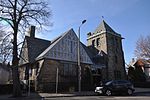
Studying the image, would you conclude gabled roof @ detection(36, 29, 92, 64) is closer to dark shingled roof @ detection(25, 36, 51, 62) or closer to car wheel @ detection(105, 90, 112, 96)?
dark shingled roof @ detection(25, 36, 51, 62)

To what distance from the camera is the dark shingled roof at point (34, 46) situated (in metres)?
34.8

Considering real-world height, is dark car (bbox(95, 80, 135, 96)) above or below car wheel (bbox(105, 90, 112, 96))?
above

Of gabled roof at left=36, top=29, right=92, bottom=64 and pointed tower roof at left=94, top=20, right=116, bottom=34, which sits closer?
gabled roof at left=36, top=29, right=92, bottom=64

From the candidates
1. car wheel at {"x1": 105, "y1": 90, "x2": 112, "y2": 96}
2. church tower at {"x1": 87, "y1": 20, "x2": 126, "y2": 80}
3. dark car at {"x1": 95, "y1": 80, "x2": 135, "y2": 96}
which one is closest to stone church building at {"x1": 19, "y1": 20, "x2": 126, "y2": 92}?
church tower at {"x1": 87, "y1": 20, "x2": 126, "y2": 80}

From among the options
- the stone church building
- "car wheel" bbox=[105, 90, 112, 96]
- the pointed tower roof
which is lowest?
"car wheel" bbox=[105, 90, 112, 96]

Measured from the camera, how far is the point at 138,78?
4919 cm

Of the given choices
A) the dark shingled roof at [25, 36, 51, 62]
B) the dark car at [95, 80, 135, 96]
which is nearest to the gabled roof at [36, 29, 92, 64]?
the dark shingled roof at [25, 36, 51, 62]

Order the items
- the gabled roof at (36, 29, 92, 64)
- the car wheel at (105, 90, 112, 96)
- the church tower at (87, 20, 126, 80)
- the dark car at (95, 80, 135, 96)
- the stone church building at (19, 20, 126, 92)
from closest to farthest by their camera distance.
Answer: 1. the car wheel at (105, 90, 112, 96)
2. the dark car at (95, 80, 135, 96)
3. the stone church building at (19, 20, 126, 92)
4. the gabled roof at (36, 29, 92, 64)
5. the church tower at (87, 20, 126, 80)

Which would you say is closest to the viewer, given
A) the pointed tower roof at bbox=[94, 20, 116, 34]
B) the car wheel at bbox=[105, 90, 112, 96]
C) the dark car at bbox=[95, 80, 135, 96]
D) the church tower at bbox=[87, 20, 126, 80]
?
the car wheel at bbox=[105, 90, 112, 96]

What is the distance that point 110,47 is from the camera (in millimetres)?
47438

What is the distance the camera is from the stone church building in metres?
32.1

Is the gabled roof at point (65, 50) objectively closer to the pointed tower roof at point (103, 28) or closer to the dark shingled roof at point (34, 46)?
the dark shingled roof at point (34, 46)

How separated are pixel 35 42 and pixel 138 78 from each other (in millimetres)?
25868

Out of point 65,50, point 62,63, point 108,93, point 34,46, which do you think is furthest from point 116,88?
point 34,46
